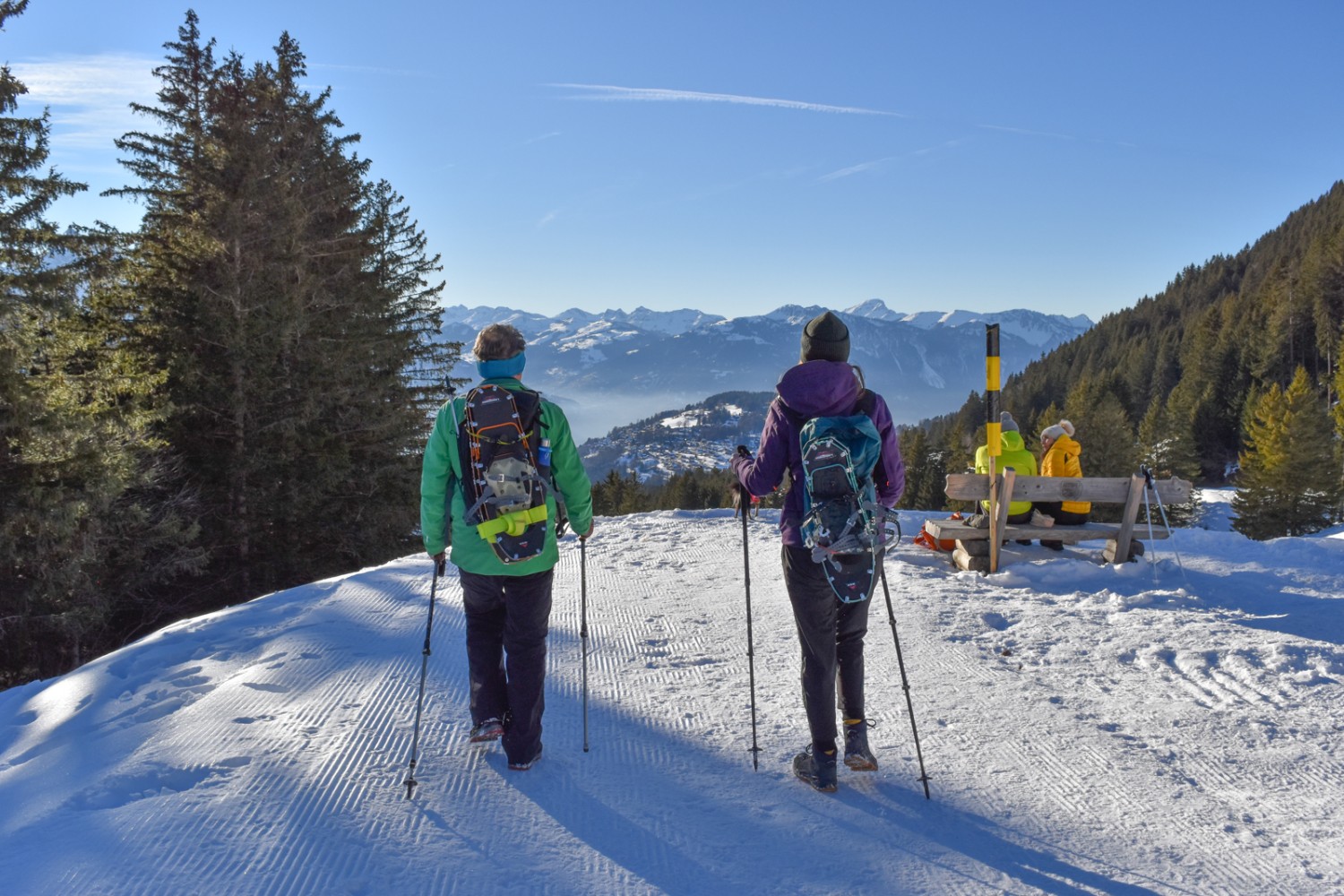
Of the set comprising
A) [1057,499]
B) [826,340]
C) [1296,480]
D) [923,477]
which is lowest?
[923,477]

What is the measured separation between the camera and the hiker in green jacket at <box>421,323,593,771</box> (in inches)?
150

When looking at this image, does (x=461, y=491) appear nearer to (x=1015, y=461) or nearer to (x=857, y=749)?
(x=857, y=749)

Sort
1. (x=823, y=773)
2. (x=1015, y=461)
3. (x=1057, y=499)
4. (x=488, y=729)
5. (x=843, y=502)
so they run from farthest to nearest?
(x=1015, y=461) → (x=1057, y=499) → (x=488, y=729) → (x=823, y=773) → (x=843, y=502)

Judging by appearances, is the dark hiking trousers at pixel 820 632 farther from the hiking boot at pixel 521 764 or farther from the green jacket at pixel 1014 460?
the green jacket at pixel 1014 460

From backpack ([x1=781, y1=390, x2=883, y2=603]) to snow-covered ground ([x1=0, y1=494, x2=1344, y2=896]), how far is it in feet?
3.80

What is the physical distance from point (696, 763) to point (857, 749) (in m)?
0.87

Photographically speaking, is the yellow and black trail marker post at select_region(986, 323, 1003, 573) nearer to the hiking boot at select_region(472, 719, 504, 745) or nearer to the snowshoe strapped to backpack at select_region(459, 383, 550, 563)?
the snowshoe strapped to backpack at select_region(459, 383, 550, 563)

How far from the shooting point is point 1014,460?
30.3ft

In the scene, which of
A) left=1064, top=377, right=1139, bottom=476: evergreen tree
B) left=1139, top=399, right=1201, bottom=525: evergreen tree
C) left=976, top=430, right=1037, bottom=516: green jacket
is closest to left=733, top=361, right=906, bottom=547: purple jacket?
left=976, top=430, right=1037, bottom=516: green jacket

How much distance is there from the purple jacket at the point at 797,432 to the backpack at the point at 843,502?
0.27 ft

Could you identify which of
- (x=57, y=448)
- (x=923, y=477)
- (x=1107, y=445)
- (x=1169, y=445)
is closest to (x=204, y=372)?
(x=57, y=448)

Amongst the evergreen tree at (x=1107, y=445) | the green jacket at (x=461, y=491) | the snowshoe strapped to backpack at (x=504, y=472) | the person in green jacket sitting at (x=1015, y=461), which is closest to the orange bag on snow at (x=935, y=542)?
the person in green jacket sitting at (x=1015, y=461)

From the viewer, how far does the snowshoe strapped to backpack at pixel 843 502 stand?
138 inches

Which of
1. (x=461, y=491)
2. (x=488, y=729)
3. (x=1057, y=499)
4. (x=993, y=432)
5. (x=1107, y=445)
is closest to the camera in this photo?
(x=461, y=491)
